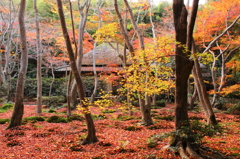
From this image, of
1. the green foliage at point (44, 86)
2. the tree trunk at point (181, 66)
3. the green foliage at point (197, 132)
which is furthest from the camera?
the green foliage at point (44, 86)

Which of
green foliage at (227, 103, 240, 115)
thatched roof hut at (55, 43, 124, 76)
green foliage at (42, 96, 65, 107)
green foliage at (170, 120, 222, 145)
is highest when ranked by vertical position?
→ thatched roof hut at (55, 43, 124, 76)

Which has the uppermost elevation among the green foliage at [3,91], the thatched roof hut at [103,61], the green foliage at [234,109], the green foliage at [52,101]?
the thatched roof hut at [103,61]

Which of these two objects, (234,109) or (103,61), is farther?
(103,61)

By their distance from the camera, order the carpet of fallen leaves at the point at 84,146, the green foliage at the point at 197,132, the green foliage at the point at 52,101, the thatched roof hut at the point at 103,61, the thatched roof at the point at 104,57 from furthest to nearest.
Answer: the thatched roof at the point at 104,57 < the thatched roof hut at the point at 103,61 < the green foliage at the point at 52,101 < the carpet of fallen leaves at the point at 84,146 < the green foliage at the point at 197,132

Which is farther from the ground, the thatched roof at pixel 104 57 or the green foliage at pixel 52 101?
the thatched roof at pixel 104 57

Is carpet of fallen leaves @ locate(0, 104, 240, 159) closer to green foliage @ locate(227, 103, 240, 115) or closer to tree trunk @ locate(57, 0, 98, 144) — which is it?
tree trunk @ locate(57, 0, 98, 144)

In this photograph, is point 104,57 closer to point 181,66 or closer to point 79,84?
point 79,84

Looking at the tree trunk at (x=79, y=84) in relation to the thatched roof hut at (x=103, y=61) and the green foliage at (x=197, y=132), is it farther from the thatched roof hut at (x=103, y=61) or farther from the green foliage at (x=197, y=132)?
the thatched roof hut at (x=103, y=61)

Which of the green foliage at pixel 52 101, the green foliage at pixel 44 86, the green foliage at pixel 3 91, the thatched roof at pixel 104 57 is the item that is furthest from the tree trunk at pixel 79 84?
the green foliage at pixel 44 86

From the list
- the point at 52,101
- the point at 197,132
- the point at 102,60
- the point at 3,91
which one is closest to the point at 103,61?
the point at 102,60

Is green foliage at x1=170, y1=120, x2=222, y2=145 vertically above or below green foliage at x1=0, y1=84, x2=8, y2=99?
below

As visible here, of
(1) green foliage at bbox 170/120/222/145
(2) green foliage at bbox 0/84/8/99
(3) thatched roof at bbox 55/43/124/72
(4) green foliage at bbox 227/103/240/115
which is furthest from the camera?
(3) thatched roof at bbox 55/43/124/72

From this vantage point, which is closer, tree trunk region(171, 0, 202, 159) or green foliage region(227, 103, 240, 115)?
tree trunk region(171, 0, 202, 159)

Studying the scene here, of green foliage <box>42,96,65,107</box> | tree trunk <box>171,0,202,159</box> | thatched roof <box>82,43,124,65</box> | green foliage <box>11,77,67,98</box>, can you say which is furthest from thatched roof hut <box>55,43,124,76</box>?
tree trunk <box>171,0,202,159</box>
